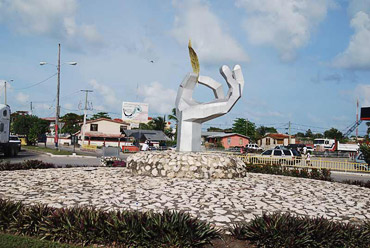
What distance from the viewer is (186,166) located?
39.7ft

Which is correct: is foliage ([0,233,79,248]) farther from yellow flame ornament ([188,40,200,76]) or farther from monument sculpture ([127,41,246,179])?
yellow flame ornament ([188,40,200,76])

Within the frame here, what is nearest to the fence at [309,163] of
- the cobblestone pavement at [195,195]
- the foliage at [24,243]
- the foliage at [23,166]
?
the cobblestone pavement at [195,195]

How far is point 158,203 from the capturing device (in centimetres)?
844

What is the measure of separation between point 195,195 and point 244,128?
71.2 m

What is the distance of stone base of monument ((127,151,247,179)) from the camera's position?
12055 millimetres

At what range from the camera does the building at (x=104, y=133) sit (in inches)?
2422

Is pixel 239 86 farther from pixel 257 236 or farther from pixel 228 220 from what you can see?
pixel 257 236

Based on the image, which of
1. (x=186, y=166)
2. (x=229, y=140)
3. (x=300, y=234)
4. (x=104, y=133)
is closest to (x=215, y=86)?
(x=186, y=166)

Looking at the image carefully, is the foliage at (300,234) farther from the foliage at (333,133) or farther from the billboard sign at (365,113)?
the foliage at (333,133)

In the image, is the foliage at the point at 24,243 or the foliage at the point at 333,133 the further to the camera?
the foliage at the point at 333,133

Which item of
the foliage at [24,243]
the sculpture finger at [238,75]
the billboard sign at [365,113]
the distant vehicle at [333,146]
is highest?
the billboard sign at [365,113]

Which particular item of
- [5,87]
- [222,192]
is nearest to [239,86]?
[222,192]

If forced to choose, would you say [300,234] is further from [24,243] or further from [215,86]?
[215,86]

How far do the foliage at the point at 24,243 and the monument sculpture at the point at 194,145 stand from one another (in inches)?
249
